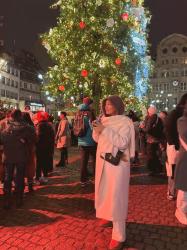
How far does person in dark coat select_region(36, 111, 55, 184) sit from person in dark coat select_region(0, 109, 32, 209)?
207 cm

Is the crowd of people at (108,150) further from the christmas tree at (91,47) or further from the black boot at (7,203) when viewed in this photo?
the christmas tree at (91,47)

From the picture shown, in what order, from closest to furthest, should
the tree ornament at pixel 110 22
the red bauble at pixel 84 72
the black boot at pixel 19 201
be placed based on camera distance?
the black boot at pixel 19 201 < the red bauble at pixel 84 72 < the tree ornament at pixel 110 22

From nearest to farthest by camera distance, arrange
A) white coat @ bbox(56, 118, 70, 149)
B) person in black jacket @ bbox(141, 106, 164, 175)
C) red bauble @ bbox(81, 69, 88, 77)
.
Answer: person in black jacket @ bbox(141, 106, 164, 175) < white coat @ bbox(56, 118, 70, 149) < red bauble @ bbox(81, 69, 88, 77)

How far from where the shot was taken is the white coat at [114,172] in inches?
178

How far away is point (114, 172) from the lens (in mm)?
4582

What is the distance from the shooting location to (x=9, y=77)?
221 feet

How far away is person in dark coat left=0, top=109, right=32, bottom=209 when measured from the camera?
640 cm

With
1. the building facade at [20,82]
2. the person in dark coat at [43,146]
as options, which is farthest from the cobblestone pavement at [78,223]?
the building facade at [20,82]

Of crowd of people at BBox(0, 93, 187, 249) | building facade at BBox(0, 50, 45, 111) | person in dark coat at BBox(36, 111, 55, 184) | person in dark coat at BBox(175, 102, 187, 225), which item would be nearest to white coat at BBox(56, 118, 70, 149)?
crowd of people at BBox(0, 93, 187, 249)

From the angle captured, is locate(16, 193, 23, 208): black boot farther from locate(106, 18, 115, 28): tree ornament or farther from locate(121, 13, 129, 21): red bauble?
locate(121, 13, 129, 21): red bauble

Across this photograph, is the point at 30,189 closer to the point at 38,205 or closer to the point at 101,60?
the point at 38,205

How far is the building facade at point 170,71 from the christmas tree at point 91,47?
186 ft

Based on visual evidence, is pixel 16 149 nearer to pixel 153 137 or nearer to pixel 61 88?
pixel 153 137

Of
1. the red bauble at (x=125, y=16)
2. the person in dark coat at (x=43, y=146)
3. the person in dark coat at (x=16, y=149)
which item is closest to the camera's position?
the person in dark coat at (x=16, y=149)
